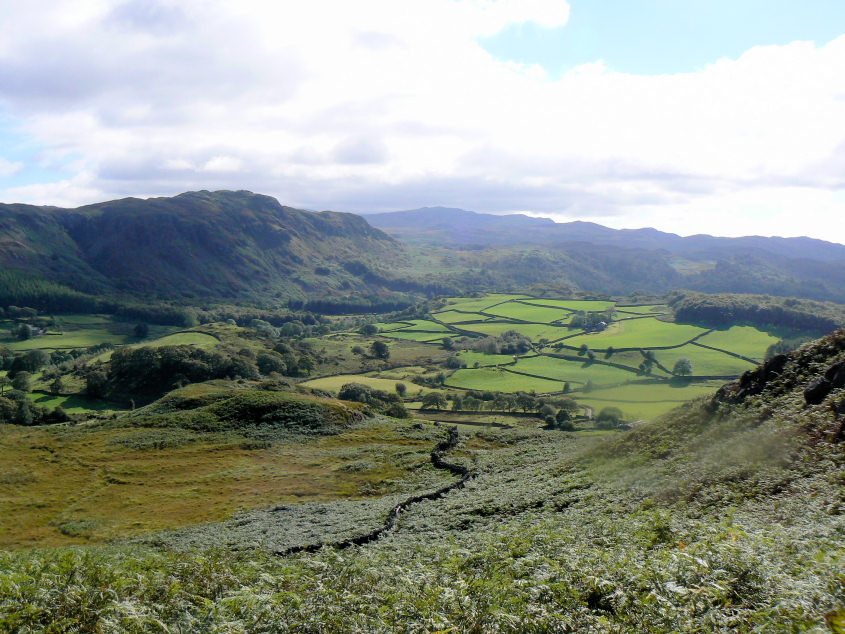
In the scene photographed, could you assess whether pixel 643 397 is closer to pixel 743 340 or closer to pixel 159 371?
pixel 743 340

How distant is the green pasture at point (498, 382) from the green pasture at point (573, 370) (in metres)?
3.89

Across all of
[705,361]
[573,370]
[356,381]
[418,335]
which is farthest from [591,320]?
[356,381]

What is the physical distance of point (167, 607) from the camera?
1263cm

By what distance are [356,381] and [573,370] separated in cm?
5320

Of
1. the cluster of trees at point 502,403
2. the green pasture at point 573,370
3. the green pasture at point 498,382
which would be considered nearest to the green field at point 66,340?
the green pasture at point 498,382

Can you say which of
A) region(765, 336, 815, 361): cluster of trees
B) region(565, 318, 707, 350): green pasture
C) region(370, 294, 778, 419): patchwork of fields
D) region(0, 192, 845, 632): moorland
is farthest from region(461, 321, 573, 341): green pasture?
region(765, 336, 815, 361): cluster of trees

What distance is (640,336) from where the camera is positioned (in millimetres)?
141250

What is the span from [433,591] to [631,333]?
150 meters

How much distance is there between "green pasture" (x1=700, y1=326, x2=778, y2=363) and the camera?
120 metres

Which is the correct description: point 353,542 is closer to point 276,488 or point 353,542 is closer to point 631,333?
point 276,488

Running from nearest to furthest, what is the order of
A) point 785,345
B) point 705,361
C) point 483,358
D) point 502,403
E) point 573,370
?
point 502,403 → point 705,361 → point 573,370 → point 785,345 → point 483,358

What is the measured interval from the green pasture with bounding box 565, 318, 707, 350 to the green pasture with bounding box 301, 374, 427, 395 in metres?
51.6

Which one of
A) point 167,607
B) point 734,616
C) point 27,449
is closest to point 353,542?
point 167,607

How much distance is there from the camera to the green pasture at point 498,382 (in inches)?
4318
